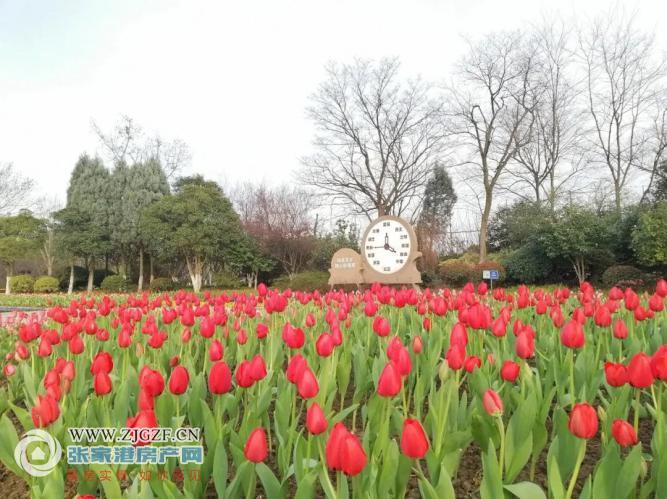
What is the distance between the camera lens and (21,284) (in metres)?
27.0

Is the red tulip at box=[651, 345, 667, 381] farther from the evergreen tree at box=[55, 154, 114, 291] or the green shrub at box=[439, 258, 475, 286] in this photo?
the evergreen tree at box=[55, 154, 114, 291]

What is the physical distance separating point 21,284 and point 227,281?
11.2 meters

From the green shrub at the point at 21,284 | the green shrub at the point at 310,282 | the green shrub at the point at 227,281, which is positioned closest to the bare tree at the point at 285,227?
the green shrub at the point at 227,281

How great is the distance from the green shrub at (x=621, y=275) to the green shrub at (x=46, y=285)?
26.7 m

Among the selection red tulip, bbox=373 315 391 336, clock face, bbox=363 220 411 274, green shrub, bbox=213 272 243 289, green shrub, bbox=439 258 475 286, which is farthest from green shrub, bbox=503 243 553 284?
red tulip, bbox=373 315 391 336

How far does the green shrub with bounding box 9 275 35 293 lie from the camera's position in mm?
26875

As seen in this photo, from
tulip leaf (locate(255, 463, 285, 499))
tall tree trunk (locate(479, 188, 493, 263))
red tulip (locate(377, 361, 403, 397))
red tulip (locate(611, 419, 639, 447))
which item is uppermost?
tall tree trunk (locate(479, 188, 493, 263))

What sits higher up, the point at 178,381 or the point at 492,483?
the point at 178,381

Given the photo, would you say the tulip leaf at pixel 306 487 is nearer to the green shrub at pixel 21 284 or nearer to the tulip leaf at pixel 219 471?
the tulip leaf at pixel 219 471

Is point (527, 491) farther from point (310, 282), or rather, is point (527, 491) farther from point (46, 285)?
point (46, 285)

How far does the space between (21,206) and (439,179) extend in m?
28.0

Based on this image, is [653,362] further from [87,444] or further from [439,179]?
[439,179]

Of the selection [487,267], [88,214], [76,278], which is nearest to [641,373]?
[487,267]

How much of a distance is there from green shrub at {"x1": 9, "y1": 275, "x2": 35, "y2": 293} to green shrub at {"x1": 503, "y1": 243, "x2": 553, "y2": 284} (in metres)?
25.1
